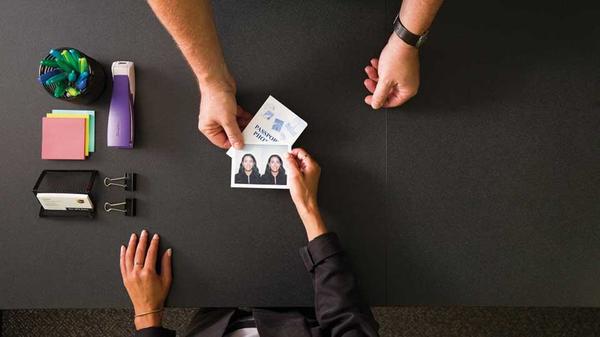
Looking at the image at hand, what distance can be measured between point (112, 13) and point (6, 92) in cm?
37

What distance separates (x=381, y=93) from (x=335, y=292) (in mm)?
532

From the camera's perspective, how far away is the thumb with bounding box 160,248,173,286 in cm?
100

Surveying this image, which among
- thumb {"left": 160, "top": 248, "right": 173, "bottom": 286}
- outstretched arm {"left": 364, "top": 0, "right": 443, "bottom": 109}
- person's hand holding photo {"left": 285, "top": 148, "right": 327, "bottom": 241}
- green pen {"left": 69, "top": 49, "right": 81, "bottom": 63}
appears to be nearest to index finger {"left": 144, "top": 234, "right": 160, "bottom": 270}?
thumb {"left": 160, "top": 248, "right": 173, "bottom": 286}

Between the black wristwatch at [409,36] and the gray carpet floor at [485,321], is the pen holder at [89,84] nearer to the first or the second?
the black wristwatch at [409,36]

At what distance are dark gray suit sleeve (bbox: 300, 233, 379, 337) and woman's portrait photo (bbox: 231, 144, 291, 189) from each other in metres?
0.20

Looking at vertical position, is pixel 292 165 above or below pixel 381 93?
below

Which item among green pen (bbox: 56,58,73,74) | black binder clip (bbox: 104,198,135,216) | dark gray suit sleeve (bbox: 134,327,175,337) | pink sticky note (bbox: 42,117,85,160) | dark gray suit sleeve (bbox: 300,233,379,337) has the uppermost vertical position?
green pen (bbox: 56,58,73,74)

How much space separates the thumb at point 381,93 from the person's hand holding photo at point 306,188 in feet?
0.77

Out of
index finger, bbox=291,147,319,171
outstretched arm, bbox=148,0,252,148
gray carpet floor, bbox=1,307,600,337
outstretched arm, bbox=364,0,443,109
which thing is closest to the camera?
outstretched arm, bbox=148,0,252,148

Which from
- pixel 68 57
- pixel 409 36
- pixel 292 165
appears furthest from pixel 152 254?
pixel 409 36

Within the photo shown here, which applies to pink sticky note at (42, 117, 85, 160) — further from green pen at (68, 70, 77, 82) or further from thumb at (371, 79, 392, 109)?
thumb at (371, 79, 392, 109)

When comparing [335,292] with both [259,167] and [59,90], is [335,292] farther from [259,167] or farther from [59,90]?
[59,90]

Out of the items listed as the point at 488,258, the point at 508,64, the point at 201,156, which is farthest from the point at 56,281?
the point at 508,64

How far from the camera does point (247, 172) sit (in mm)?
1015
